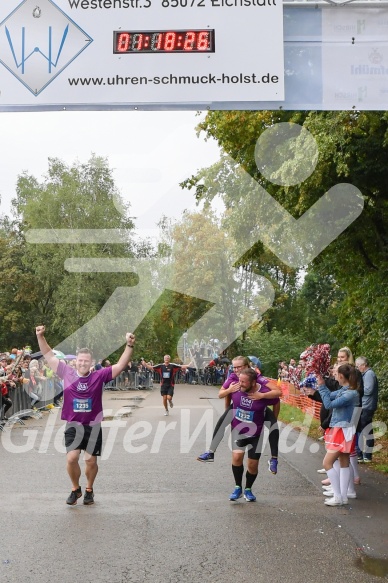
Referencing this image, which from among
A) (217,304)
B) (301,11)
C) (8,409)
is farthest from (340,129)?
(217,304)

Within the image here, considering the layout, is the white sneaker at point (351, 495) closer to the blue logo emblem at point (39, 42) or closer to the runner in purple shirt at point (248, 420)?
the runner in purple shirt at point (248, 420)

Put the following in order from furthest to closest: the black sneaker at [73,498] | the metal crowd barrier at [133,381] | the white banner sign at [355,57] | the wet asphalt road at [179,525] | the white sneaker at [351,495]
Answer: the metal crowd barrier at [133,381] < the white sneaker at [351,495] < the black sneaker at [73,498] < the white banner sign at [355,57] < the wet asphalt road at [179,525]

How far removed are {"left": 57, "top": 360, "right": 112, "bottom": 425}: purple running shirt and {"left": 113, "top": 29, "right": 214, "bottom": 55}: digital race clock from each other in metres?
3.56

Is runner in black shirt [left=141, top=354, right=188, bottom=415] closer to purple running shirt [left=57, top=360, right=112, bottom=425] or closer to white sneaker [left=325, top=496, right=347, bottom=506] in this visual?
purple running shirt [left=57, top=360, right=112, bottom=425]

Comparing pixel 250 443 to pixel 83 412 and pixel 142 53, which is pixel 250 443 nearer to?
pixel 83 412

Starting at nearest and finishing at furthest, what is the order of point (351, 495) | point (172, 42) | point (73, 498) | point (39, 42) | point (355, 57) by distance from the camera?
point (172, 42) → point (39, 42) → point (355, 57) → point (73, 498) → point (351, 495)

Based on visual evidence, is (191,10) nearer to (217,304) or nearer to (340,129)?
(340,129)

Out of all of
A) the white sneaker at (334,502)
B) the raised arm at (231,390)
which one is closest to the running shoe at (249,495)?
the white sneaker at (334,502)

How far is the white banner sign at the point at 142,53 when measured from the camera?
28.5ft

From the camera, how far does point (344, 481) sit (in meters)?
9.75

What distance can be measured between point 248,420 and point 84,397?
1.91 meters

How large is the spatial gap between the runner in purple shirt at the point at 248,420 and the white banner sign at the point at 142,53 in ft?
10.9

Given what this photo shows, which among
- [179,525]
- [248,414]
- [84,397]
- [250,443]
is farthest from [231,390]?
[179,525]

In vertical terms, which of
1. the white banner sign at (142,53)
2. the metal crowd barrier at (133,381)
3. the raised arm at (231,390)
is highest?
the white banner sign at (142,53)
